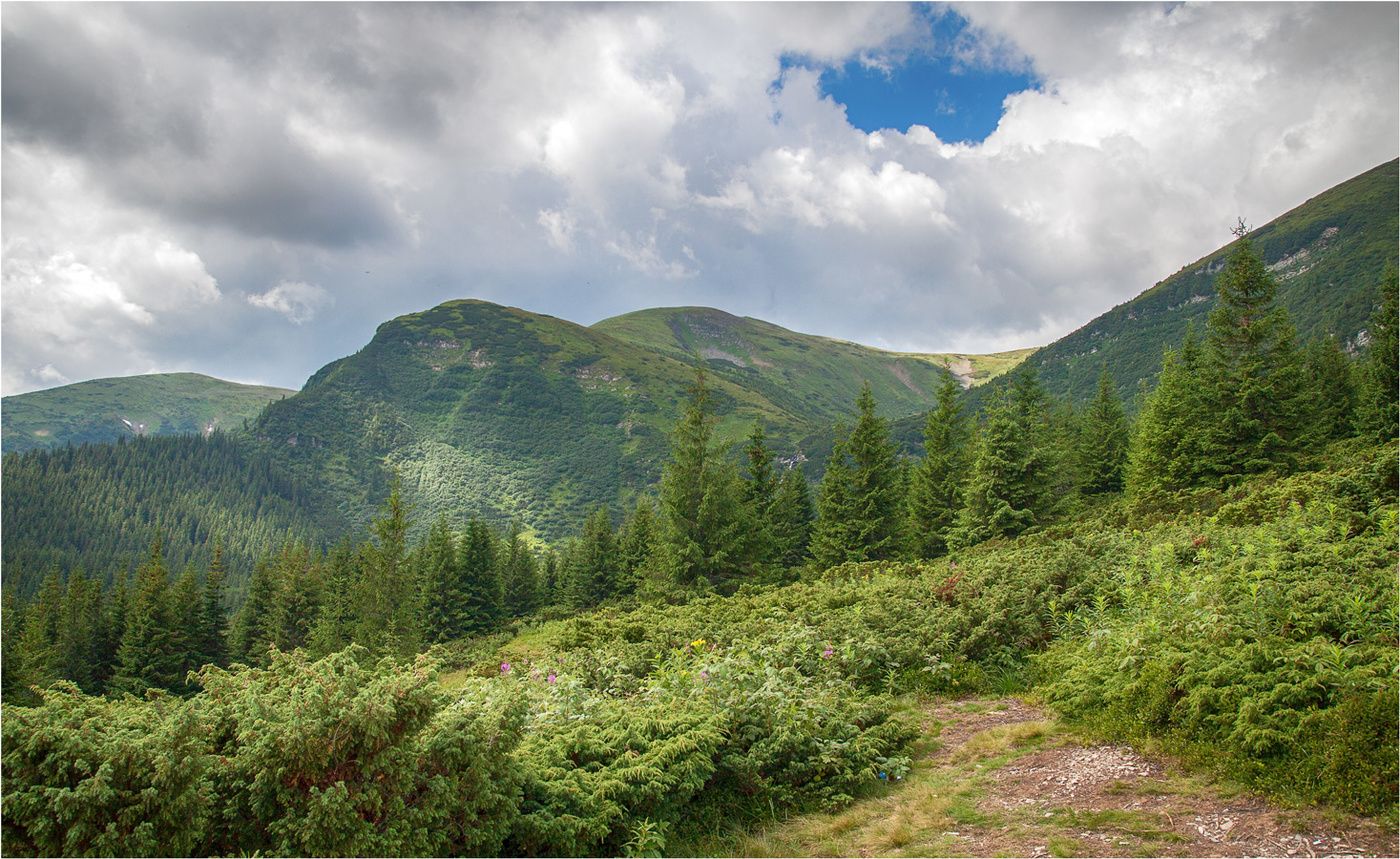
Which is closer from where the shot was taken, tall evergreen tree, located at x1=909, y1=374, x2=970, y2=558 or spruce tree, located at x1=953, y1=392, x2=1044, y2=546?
spruce tree, located at x1=953, y1=392, x2=1044, y2=546

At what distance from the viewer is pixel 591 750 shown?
5.76 metres

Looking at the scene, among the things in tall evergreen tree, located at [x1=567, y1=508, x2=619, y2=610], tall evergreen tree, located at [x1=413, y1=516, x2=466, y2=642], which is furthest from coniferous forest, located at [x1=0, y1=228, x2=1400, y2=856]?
tall evergreen tree, located at [x1=567, y1=508, x2=619, y2=610]

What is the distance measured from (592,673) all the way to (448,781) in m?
5.34

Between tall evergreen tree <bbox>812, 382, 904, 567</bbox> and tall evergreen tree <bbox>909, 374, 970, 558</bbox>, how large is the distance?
3.24 feet

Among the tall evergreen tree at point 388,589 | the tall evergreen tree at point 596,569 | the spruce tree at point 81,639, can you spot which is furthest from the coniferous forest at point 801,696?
the spruce tree at point 81,639

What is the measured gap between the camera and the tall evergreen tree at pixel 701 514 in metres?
26.6

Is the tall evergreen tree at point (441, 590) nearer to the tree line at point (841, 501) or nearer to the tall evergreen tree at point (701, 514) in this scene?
the tree line at point (841, 501)

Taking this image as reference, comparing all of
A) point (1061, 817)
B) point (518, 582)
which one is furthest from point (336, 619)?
point (1061, 817)

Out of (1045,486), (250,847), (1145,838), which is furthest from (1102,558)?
(1045,486)

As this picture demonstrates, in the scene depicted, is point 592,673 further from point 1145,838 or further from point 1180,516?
point 1180,516

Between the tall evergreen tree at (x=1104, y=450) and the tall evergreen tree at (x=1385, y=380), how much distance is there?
1174 centimetres

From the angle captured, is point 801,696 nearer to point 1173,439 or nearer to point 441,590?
point 1173,439

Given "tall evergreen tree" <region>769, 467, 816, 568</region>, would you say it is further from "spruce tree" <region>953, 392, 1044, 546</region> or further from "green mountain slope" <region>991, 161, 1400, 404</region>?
"green mountain slope" <region>991, 161, 1400, 404</region>

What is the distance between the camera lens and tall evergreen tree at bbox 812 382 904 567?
1226 inches
